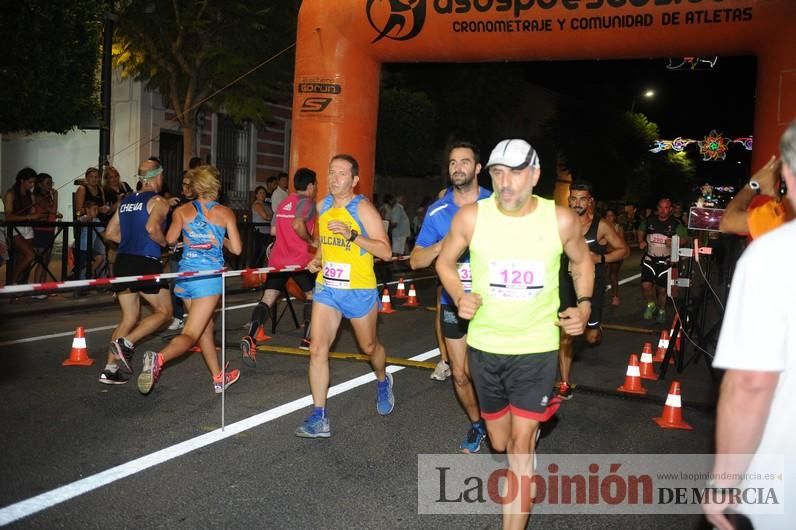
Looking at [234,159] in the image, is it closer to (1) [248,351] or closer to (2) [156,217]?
(1) [248,351]

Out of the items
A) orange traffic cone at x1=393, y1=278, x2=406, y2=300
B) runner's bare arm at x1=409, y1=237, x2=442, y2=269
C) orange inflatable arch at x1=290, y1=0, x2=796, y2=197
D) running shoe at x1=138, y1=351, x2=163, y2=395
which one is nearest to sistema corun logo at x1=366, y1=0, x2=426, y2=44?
orange inflatable arch at x1=290, y1=0, x2=796, y2=197

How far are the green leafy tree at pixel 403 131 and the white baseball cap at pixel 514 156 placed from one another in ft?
74.3

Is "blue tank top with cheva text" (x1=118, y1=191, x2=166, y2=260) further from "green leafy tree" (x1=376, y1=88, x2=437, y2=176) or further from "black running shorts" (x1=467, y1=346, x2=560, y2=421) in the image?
"green leafy tree" (x1=376, y1=88, x2=437, y2=176)

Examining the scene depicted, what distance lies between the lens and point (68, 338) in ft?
30.2

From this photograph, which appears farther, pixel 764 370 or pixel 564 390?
pixel 564 390

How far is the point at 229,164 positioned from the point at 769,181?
21371mm

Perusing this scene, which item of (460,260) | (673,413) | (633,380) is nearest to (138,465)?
(460,260)

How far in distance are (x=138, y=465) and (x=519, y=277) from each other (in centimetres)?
267

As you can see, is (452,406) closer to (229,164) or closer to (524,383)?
(524,383)

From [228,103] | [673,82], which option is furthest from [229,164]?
[673,82]

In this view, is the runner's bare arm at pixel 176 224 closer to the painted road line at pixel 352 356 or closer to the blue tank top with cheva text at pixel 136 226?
the blue tank top with cheva text at pixel 136 226

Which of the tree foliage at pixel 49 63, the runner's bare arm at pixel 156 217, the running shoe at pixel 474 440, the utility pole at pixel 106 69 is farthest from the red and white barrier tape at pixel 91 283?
the utility pole at pixel 106 69

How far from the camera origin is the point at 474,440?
5543 mm

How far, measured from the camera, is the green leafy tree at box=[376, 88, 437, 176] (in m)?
26.4
